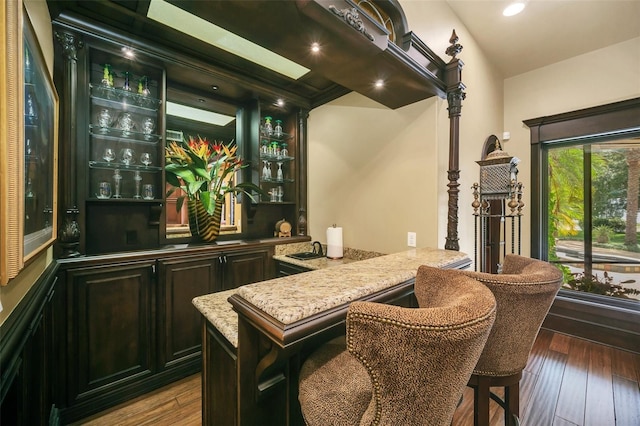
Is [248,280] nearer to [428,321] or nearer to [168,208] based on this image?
[168,208]

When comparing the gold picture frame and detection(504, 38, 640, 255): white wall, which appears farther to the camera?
detection(504, 38, 640, 255): white wall

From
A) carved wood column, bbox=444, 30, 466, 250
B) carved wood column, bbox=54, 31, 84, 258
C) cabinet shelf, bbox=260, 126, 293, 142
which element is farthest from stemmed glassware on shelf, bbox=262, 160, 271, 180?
carved wood column, bbox=444, 30, 466, 250

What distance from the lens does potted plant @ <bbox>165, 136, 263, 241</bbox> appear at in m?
2.28

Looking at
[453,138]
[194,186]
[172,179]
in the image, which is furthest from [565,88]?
[172,179]

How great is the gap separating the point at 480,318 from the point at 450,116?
6.45 ft

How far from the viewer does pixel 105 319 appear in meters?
1.80

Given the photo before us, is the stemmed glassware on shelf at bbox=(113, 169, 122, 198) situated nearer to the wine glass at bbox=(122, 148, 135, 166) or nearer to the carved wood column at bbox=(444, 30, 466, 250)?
the wine glass at bbox=(122, 148, 135, 166)

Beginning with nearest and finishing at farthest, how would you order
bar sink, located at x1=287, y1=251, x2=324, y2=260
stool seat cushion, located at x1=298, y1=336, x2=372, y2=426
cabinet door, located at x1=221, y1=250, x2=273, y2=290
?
stool seat cushion, located at x1=298, y1=336, x2=372, y2=426
cabinet door, located at x1=221, y1=250, x2=273, y2=290
bar sink, located at x1=287, y1=251, x2=324, y2=260

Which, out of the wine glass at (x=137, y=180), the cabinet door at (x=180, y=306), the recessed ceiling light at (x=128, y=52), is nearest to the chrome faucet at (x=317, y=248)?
the cabinet door at (x=180, y=306)

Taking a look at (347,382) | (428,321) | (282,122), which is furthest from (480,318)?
(282,122)

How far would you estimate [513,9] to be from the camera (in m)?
2.32

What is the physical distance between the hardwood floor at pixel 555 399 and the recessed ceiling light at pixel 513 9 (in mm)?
3198

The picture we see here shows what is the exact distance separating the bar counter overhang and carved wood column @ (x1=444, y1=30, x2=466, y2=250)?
3.38 ft

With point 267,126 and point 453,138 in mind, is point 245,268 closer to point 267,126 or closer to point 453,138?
point 267,126
